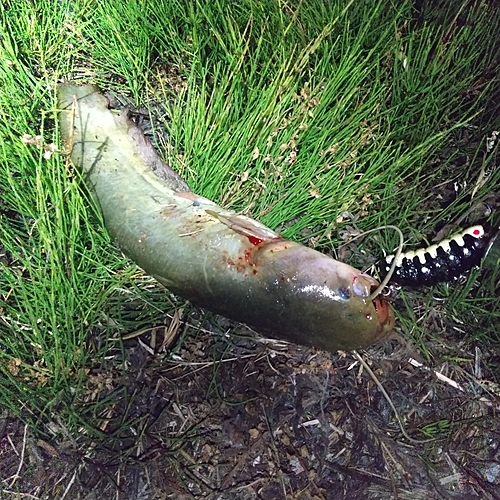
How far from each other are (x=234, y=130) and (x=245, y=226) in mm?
649

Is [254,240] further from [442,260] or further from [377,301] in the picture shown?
[442,260]

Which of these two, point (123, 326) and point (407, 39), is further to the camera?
point (407, 39)

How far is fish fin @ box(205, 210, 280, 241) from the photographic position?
5.74 feet

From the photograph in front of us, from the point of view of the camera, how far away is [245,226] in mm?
1795

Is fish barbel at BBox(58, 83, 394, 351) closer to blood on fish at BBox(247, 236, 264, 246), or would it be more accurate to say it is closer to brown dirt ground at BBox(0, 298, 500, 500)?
blood on fish at BBox(247, 236, 264, 246)

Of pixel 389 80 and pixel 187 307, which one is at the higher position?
pixel 389 80

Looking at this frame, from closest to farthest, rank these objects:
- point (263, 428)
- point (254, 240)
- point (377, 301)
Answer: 1. point (377, 301)
2. point (254, 240)
3. point (263, 428)

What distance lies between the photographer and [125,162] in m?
2.12

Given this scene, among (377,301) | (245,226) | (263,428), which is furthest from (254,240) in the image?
(263,428)

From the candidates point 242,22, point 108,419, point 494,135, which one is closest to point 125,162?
point 242,22

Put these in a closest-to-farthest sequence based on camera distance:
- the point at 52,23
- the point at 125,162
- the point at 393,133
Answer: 1. the point at 125,162
2. the point at 393,133
3. the point at 52,23

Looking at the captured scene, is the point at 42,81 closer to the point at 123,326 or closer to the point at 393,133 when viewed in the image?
the point at 123,326

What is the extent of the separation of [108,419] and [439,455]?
133 centimetres

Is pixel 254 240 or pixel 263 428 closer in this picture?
pixel 254 240
